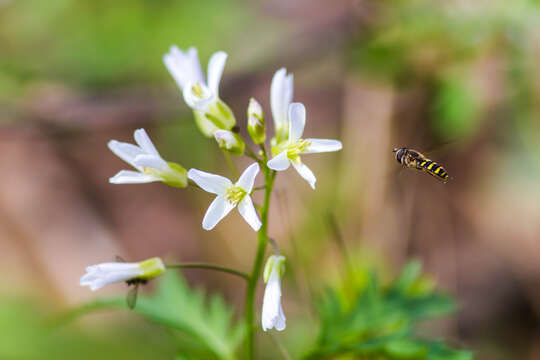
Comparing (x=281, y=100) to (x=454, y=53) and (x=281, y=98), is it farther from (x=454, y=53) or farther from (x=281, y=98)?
(x=454, y=53)

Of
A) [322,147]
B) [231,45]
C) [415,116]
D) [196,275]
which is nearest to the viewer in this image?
[322,147]

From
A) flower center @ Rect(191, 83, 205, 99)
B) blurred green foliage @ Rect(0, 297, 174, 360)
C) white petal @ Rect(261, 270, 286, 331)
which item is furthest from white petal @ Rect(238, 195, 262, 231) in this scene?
blurred green foliage @ Rect(0, 297, 174, 360)

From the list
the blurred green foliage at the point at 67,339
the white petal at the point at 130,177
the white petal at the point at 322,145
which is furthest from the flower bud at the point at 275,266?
the blurred green foliage at the point at 67,339

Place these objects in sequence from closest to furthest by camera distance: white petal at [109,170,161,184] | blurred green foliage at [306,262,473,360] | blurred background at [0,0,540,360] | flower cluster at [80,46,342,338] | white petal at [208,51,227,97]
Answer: flower cluster at [80,46,342,338] → white petal at [109,170,161,184] → blurred green foliage at [306,262,473,360] → white petal at [208,51,227,97] → blurred background at [0,0,540,360]

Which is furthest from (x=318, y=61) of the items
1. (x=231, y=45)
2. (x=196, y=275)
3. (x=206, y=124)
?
(x=206, y=124)

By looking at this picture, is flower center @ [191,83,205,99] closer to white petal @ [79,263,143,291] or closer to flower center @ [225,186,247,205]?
flower center @ [225,186,247,205]

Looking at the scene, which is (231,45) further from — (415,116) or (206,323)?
(206,323)
